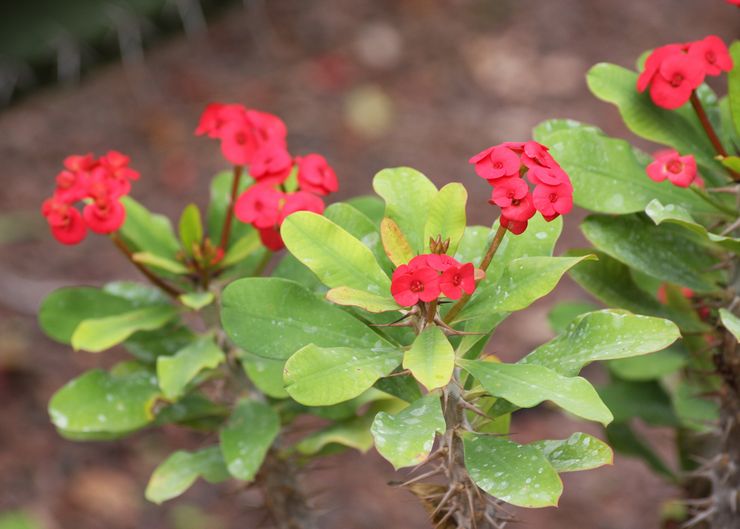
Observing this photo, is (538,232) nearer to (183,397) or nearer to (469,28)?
(183,397)

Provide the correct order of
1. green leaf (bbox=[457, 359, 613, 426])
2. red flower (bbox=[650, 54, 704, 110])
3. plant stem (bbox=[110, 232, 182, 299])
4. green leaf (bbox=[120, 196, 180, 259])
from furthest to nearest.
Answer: green leaf (bbox=[120, 196, 180, 259]) → plant stem (bbox=[110, 232, 182, 299]) → red flower (bbox=[650, 54, 704, 110]) → green leaf (bbox=[457, 359, 613, 426])

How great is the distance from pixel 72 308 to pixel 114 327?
0.12m

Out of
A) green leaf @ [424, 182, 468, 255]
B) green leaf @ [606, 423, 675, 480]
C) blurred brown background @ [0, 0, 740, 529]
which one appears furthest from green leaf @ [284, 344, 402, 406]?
blurred brown background @ [0, 0, 740, 529]

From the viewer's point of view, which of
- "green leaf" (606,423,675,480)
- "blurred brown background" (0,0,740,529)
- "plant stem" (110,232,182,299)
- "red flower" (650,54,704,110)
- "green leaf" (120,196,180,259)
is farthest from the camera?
"blurred brown background" (0,0,740,529)

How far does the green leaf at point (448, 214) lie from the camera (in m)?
1.00

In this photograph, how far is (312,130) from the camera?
380cm

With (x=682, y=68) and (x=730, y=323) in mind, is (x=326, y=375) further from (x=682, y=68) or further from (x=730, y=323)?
(x=682, y=68)

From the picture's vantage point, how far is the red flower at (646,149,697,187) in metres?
1.08

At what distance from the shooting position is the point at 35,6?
9.84 feet

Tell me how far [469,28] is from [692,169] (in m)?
3.28

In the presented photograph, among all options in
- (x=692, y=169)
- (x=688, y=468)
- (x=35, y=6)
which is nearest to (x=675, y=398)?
(x=688, y=468)

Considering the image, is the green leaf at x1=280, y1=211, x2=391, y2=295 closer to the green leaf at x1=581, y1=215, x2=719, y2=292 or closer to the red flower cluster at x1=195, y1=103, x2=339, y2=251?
the red flower cluster at x1=195, y1=103, x2=339, y2=251

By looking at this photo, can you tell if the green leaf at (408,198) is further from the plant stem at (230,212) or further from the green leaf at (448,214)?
the plant stem at (230,212)

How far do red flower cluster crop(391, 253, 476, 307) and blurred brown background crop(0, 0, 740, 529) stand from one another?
1779mm
